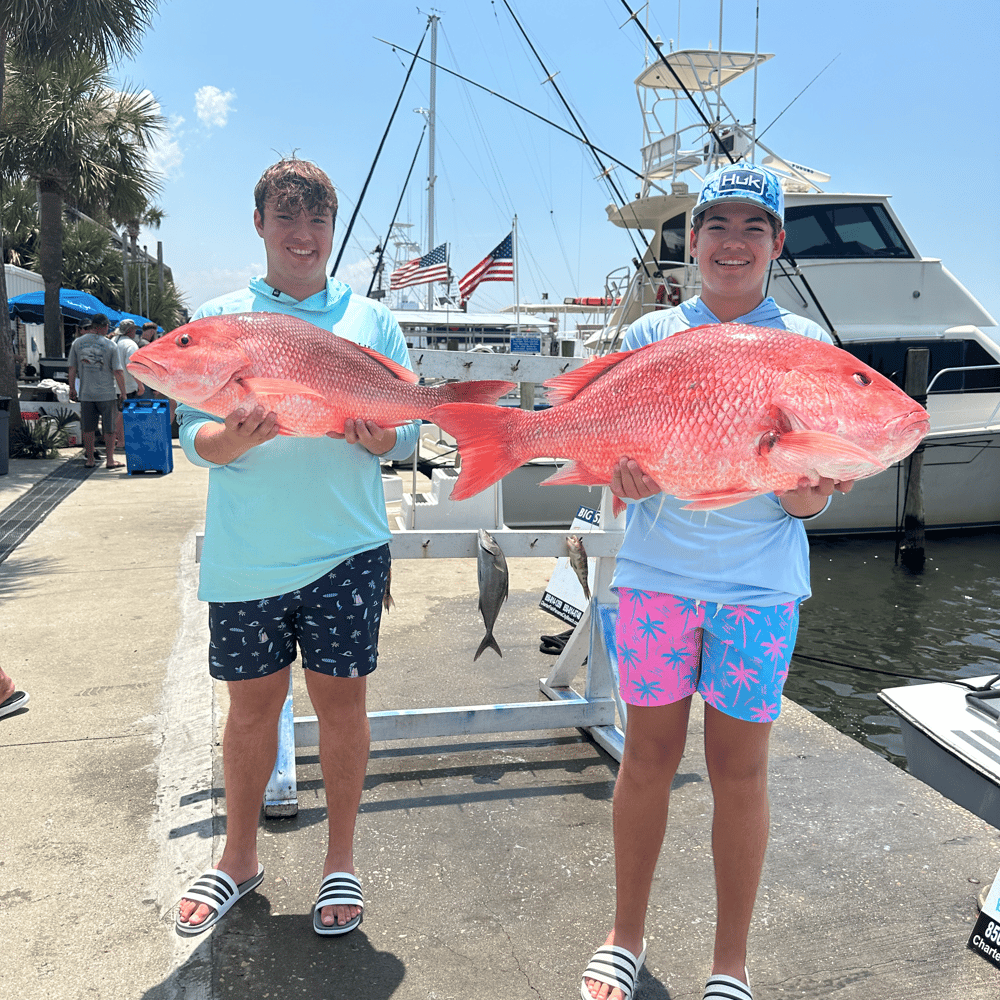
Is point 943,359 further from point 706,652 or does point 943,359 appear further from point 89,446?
point 89,446

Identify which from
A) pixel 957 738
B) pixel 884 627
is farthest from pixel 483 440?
pixel 884 627

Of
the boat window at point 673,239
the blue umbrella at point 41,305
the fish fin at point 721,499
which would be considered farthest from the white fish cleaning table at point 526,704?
the blue umbrella at point 41,305

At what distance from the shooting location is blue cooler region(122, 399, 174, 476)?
436 inches

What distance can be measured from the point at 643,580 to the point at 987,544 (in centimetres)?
1263

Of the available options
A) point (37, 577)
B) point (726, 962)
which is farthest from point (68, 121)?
point (726, 962)

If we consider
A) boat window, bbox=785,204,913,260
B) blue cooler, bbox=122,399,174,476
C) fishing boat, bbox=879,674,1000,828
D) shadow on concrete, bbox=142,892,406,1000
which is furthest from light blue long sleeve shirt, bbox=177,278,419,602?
boat window, bbox=785,204,913,260

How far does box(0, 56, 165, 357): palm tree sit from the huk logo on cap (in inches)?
744

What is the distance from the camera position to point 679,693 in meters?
2.02

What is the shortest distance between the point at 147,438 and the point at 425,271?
1266 cm

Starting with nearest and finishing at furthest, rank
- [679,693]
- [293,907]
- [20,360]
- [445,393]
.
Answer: [679,693] < [445,393] < [293,907] < [20,360]

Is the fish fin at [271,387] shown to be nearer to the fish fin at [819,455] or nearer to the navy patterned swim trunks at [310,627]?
the navy patterned swim trunks at [310,627]

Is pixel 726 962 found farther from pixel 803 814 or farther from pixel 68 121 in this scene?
pixel 68 121

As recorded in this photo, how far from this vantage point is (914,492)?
11422 millimetres

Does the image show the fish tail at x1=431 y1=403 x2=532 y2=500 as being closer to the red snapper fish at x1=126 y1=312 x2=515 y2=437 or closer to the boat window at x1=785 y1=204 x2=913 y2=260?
the red snapper fish at x1=126 y1=312 x2=515 y2=437
